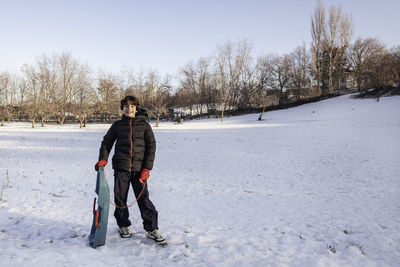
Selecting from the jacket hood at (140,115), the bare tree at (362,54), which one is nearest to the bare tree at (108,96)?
the jacket hood at (140,115)

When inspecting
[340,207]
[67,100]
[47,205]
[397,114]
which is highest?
[67,100]

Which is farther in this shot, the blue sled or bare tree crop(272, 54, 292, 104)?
bare tree crop(272, 54, 292, 104)

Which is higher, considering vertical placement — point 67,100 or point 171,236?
point 67,100

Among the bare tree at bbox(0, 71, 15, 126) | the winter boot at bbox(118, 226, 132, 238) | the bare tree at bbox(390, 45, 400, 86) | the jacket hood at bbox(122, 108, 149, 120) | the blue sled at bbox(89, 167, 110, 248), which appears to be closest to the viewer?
the blue sled at bbox(89, 167, 110, 248)

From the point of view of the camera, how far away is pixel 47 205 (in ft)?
16.8

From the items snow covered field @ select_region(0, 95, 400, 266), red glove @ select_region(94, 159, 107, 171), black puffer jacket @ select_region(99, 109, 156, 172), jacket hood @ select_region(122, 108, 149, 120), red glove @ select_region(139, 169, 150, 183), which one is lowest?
snow covered field @ select_region(0, 95, 400, 266)

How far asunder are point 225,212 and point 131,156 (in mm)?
2770

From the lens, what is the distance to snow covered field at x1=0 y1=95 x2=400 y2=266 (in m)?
3.32

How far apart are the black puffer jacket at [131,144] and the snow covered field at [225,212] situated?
1.28 meters

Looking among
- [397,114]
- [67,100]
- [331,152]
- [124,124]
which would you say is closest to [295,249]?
[124,124]

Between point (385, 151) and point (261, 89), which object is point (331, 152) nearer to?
point (385, 151)

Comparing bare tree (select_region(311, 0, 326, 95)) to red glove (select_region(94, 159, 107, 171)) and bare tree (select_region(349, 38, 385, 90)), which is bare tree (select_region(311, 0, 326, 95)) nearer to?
bare tree (select_region(349, 38, 385, 90))

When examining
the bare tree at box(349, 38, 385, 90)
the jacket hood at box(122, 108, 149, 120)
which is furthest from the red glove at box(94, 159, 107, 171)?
the bare tree at box(349, 38, 385, 90)

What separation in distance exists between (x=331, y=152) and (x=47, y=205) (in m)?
12.6
